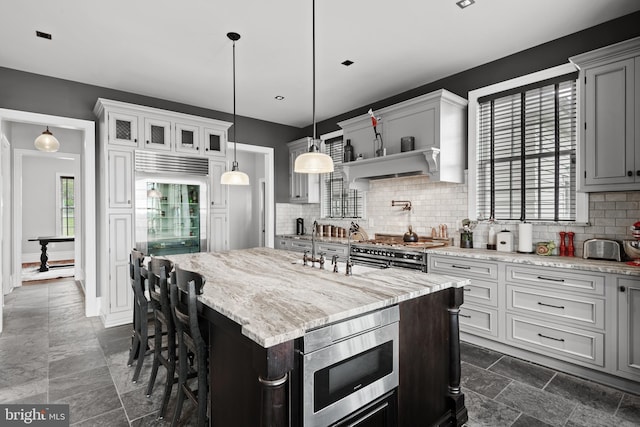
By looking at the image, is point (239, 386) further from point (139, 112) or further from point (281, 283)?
point (139, 112)

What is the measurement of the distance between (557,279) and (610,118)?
1373 mm

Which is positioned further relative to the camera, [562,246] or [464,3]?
[562,246]

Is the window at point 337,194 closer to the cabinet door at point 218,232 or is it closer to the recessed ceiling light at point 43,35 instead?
the cabinet door at point 218,232

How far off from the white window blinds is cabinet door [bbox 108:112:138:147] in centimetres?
421

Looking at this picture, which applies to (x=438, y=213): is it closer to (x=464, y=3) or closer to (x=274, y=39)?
(x=464, y=3)

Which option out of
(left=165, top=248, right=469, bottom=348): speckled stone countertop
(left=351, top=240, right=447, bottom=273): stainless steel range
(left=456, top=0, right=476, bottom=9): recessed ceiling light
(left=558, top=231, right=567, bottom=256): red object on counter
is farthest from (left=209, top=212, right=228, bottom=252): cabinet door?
(left=558, top=231, right=567, bottom=256): red object on counter

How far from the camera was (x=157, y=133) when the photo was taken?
4527 mm

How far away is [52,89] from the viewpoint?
4.11m

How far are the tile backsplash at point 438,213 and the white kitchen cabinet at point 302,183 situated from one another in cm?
30

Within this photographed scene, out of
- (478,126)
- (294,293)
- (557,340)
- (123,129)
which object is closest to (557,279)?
(557,340)

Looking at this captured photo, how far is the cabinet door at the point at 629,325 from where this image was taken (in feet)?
8.07

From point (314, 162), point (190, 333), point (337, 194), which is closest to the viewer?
point (190, 333)

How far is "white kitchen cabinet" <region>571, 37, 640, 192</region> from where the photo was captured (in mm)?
2641

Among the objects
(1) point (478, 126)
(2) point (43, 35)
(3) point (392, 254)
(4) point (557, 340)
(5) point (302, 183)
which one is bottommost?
(4) point (557, 340)
